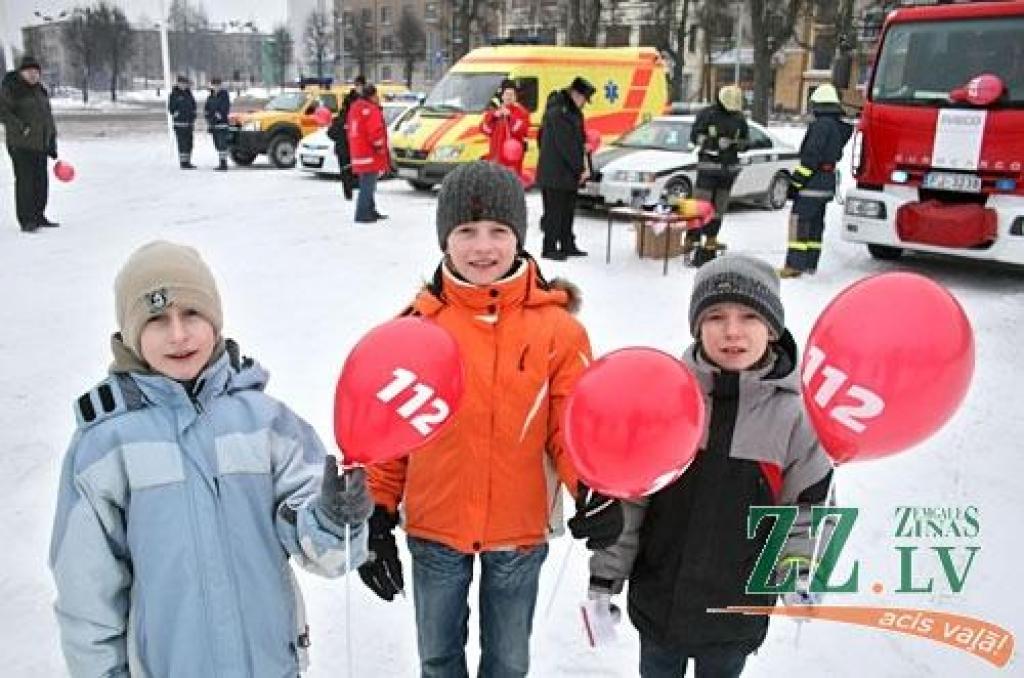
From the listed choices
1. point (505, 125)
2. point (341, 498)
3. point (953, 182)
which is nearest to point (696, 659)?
point (341, 498)

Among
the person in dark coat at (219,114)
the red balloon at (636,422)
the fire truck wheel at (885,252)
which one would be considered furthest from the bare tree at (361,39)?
the red balloon at (636,422)

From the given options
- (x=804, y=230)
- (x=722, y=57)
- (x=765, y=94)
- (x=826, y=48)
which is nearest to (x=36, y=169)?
(x=804, y=230)

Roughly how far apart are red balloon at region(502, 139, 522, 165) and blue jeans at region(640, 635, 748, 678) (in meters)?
9.19

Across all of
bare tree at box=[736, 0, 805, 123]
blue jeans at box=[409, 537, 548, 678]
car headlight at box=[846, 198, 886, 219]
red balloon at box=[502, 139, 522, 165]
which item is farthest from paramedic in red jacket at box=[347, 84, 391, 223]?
bare tree at box=[736, 0, 805, 123]

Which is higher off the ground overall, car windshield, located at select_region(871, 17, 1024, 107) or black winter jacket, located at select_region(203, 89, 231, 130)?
car windshield, located at select_region(871, 17, 1024, 107)

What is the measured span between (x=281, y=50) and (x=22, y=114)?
59.5m

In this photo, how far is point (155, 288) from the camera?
1.71 m

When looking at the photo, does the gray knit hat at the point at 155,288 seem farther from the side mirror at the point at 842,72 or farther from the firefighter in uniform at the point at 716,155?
the side mirror at the point at 842,72

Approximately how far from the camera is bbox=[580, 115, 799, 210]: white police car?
1052 centimetres

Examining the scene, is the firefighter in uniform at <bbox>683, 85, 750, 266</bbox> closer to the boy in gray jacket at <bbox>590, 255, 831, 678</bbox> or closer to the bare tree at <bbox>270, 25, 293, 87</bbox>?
the boy in gray jacket at <bbox>590, 255, 831, 678</bbox>

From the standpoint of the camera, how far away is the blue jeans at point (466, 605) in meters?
2.21

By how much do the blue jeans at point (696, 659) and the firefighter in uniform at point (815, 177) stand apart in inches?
262

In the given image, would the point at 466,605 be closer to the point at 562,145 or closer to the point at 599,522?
the point at 599,522

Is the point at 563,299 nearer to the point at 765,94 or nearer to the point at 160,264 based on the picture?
the point at 160,264
